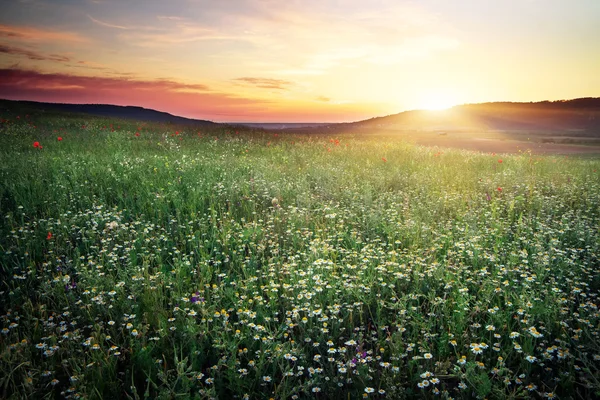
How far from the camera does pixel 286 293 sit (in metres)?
3.62

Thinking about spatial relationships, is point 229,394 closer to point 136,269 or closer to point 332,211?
point 136,269

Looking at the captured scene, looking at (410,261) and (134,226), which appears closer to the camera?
(410,261)

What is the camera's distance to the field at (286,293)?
263 cm

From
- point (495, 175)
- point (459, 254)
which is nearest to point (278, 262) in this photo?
point (459, 254)

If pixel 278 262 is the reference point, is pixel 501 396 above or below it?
below

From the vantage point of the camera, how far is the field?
2.63m

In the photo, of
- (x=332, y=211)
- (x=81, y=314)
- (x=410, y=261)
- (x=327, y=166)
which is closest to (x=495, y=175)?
(x=327, y=166)

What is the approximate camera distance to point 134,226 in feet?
18.0

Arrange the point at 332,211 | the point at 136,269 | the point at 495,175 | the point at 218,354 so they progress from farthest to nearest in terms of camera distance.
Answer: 1. the point at 495,175
2. the point at 332,211
3. the point at 136,269
4. the point at 218,354

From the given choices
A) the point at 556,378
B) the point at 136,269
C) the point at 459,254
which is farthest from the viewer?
the point at 459,254

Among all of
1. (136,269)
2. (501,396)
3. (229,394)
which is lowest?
(229,394)

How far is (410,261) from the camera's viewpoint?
13.7 ft

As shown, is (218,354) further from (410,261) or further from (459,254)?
(459,254)

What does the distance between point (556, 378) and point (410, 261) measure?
5.83ft
